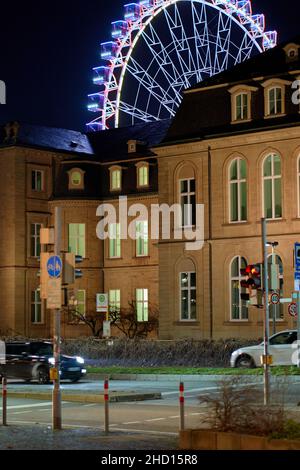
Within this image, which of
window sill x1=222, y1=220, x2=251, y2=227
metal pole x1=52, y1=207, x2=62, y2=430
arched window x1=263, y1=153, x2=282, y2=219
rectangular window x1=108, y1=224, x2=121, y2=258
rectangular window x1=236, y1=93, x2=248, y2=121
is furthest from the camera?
rectangular window x1=108, y1=224, x2=121, y2=258

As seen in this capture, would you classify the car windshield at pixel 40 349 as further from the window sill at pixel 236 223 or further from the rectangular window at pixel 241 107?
the rectangular window at pixel 241 107

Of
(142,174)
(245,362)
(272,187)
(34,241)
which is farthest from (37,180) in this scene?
(245,362)

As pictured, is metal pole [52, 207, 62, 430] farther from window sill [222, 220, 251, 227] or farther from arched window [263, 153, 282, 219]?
window sill [222, 220, 251, 227]

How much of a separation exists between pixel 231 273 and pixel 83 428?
30.0m

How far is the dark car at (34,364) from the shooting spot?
35.4m

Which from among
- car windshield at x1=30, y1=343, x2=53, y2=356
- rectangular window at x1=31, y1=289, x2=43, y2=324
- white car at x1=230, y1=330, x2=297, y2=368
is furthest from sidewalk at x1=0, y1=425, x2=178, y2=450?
rectangular window at x1=31, y1=289, x2=43, y2=324

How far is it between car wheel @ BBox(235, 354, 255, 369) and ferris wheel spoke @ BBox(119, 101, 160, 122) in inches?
1165

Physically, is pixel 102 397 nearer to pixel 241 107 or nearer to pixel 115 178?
pixel 241 107

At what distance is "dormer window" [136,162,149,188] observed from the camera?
62281 mm

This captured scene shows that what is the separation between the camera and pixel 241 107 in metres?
48.8

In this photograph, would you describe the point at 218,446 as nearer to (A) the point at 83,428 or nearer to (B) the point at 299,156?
(A) the point at 83,428

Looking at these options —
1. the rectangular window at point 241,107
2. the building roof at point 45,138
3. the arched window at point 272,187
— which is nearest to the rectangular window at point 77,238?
the building roof at point 45,138

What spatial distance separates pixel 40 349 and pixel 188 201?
16.5 m

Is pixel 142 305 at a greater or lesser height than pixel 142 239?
lesser
